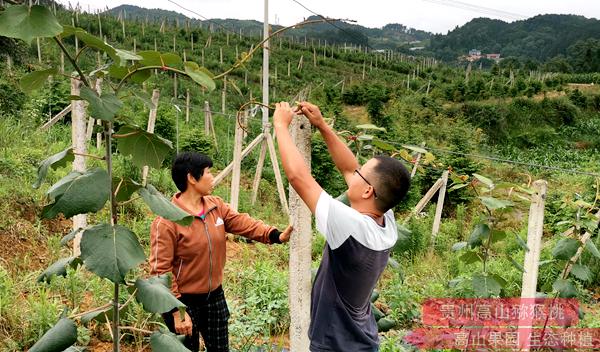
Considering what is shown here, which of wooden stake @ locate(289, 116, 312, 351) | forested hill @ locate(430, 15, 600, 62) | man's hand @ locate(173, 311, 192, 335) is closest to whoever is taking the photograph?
wooden stake @ locate(289, 116, 312, 351)

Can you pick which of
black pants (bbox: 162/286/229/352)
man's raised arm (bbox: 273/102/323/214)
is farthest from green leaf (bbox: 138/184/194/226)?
black pants (bbox: 162/286/229/352)

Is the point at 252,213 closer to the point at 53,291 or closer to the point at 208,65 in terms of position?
the point at 53,291

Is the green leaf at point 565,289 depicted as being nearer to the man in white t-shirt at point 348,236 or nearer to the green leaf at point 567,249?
the green leaf at point 567,249

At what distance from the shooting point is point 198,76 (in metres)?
1.10

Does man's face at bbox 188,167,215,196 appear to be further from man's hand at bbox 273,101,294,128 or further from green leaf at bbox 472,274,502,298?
green leaf at bbox 472,274,502,298

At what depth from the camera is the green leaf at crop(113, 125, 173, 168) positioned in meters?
1.20

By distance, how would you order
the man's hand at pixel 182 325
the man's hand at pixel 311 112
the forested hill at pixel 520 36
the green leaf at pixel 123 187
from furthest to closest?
the forested hill at pixel 520 36 → the man's hand at pixel 182 325 → the man's hand at pixel 311 112 → the green leaf at pixel 123 187

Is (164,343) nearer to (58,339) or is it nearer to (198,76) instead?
(58,339)

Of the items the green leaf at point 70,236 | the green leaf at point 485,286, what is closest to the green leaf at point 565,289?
the green leaf at point 485,286

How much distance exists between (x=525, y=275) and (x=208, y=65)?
1968cm

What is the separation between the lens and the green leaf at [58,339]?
1.13 metres

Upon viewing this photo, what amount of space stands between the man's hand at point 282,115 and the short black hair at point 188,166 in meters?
0.91

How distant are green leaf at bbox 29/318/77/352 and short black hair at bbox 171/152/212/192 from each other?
1261 mm

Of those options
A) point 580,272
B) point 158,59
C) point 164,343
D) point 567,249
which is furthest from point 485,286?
point 158,59
